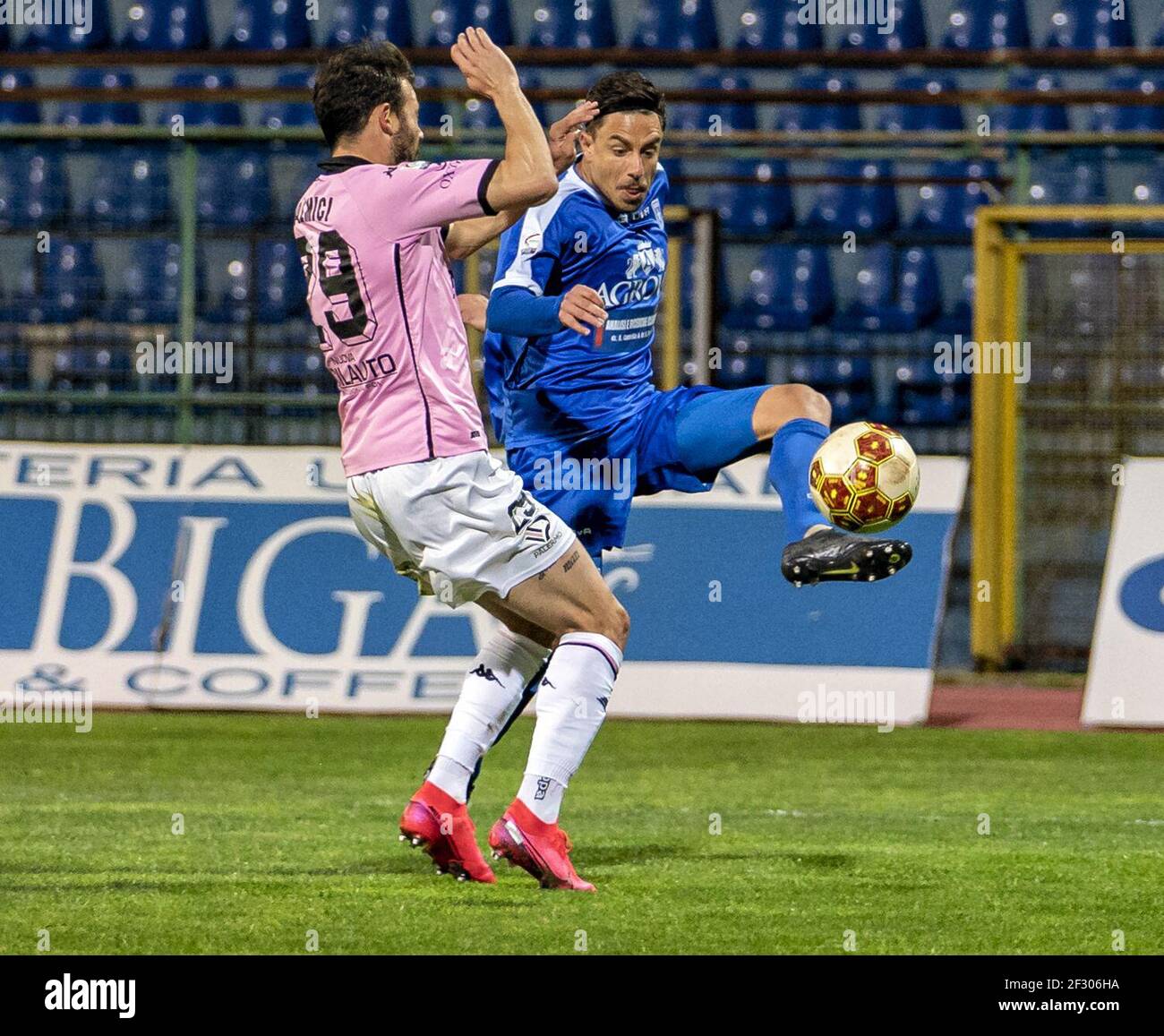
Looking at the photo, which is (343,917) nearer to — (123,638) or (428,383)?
(428,383)

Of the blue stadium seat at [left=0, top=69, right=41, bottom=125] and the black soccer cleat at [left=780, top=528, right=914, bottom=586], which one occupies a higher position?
the blue stadium seat at [left=0, top=69, right=41, bottom=125]

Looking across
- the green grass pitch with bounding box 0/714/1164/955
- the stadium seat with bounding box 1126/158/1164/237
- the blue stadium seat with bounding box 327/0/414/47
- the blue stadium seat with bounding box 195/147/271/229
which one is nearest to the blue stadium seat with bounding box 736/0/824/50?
the blue stadium seat with bounding box 327/0/414/47

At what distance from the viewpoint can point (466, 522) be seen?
5.13 m

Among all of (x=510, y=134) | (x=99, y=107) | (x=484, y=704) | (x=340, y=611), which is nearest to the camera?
(x=510, y=134)

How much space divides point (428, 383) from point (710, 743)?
449 cm

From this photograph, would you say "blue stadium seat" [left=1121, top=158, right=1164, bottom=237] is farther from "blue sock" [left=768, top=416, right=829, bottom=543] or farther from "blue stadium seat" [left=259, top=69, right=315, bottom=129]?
"blue sock" [left=768, top=416, right=829, bottom=543]

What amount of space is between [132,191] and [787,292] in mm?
4299

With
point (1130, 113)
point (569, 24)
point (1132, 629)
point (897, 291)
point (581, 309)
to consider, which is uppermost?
point (569, 24)

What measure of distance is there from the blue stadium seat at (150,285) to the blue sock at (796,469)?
6.62 metres

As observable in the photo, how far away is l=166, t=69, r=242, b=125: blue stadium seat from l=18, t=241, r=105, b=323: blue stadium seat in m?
3.16

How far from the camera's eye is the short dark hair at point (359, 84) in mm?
5184

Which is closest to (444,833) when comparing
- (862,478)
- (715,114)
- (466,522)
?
(466,522)

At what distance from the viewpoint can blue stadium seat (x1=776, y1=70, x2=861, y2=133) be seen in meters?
14.5

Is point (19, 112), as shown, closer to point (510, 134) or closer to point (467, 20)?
point (467, 20)
